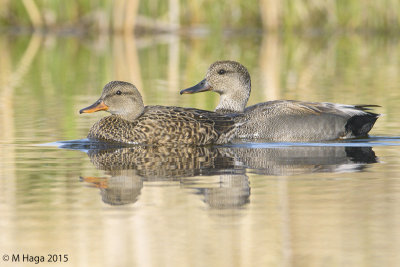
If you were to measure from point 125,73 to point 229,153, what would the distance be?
9.06 m

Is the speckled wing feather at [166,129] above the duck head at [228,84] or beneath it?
beneath

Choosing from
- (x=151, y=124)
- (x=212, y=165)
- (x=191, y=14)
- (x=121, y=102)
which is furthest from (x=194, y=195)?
(x=191, y=14)

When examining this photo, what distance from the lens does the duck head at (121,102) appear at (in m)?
9.93

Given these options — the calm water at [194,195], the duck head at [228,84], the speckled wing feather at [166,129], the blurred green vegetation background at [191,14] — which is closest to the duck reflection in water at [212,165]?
the calm water at [194,195]

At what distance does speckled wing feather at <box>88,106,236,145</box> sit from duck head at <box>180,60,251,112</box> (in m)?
1.59

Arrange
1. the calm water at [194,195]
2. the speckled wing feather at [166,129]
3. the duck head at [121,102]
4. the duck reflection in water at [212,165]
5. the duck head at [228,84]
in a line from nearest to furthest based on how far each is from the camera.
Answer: the calm water at [194,195] < the duck reflection in water at [212,165] < the speckled wing feather at [166,129] < the duck head at [121,102] < the duck head at [228,84]

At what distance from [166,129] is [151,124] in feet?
0.60

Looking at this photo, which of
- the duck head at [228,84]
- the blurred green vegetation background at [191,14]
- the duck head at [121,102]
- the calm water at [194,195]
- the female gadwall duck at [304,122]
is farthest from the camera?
the blurred green vegetation background at [191,14]

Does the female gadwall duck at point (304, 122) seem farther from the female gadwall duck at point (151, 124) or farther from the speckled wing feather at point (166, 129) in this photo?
the speckled wing feather at point (166, 129)

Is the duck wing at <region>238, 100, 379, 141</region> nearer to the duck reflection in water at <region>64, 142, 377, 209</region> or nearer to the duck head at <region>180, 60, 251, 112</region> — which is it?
the duck reflection in water at <region>64, 142, 377, 209</region>

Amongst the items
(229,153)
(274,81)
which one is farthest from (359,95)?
(229,153)

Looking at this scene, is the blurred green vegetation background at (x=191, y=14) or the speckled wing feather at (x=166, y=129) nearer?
the speckled wing feather at (x=166, y=129)

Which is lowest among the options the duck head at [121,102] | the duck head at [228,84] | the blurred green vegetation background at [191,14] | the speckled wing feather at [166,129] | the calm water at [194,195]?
the calm water at [194,195]

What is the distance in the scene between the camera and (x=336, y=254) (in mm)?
5207
